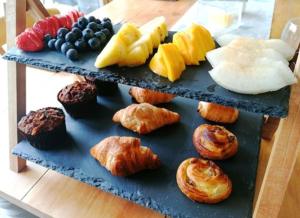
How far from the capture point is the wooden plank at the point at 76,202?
630 mm

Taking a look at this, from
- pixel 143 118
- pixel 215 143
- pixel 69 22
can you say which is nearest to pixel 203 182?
pixel 215 143

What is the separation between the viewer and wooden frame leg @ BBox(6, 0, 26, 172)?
2.03ft

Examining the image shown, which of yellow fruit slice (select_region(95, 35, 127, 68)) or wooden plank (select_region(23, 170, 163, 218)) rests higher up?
yellow fruit slice (select_region(95, 35, 127, 68))

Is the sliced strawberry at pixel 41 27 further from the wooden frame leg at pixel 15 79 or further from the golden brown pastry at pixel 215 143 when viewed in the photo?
the golden brown pastry at pixel 215 143

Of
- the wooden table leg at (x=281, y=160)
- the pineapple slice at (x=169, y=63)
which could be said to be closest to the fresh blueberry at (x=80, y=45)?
the pineapple slice at (x=169, y=63)

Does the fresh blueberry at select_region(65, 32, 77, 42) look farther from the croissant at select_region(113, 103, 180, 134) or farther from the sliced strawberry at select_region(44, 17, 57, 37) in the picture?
the croissant at select_region(113, 103, 180, 134)

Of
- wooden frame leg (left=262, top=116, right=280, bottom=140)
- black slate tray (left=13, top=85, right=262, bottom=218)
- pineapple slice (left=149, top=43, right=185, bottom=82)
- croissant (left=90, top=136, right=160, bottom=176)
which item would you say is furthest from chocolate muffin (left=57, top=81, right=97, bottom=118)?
wooden frame leg (left=262, top=116, right=280, bottom=140)

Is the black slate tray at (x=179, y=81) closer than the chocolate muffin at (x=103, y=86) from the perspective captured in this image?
Yes

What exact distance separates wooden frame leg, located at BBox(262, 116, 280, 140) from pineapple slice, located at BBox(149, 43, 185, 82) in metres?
0.38

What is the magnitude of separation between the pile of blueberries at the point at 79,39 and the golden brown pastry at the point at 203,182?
0.29m

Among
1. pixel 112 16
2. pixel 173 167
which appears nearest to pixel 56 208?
pixel 173 167

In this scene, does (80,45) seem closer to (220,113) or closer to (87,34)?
(87,34)

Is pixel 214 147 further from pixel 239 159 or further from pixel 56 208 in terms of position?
pixel 56 208

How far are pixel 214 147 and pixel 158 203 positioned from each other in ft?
0.56
